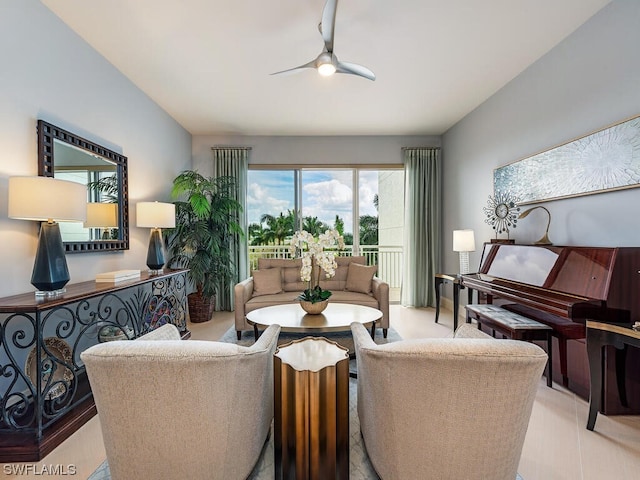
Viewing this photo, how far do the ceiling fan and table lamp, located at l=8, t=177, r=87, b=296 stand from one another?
1.83 m

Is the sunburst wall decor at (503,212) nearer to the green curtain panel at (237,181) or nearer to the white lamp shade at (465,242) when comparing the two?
the white lamp shade at (465,242)

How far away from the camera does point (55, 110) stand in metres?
2.32

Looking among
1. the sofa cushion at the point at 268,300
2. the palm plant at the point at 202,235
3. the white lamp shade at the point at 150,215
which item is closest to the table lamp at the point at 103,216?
the white lamp shade at the point at 150,215

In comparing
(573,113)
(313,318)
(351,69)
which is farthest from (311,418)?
(573,113)

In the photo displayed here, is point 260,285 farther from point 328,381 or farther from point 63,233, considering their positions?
point 328,381

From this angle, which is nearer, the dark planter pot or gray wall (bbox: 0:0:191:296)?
gray wall (bbox: 0:0:191:296)

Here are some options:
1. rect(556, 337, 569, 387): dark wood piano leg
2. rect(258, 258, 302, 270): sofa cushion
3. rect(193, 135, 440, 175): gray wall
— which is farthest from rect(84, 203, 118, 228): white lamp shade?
rect(556, 337, 569, 387): dark wood piano leg

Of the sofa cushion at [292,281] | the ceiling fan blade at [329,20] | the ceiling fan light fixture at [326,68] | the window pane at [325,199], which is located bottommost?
the sofa cushion at [292,281]

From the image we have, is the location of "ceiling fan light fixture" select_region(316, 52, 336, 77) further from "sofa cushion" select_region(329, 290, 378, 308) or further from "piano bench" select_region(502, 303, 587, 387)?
"piano bench" select_region(502, 303, 587, 387)

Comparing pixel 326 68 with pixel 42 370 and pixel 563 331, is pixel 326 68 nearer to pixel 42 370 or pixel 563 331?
pixel 563 331

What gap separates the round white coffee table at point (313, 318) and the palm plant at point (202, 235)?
164 cm

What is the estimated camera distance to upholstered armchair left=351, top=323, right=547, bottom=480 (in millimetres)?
1074

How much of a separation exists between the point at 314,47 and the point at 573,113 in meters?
2.21

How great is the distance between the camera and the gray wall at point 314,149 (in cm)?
501
